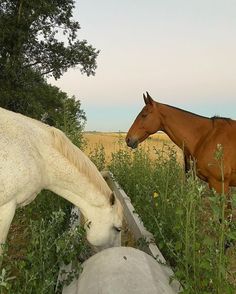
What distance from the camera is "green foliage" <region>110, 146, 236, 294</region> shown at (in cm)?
257

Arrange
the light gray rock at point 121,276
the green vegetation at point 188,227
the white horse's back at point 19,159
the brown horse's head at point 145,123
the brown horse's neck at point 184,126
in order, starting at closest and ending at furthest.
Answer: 1. the light gray rock at point 121,276
2. the green vegetation at point 188,227
3. the white horse's back at point 19,159
4. the brown horse's neck at point 184,126
5. the brown horse's head at point 145,123

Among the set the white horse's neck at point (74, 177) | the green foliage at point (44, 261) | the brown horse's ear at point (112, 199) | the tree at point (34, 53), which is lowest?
the green foliage at point (44, 261)

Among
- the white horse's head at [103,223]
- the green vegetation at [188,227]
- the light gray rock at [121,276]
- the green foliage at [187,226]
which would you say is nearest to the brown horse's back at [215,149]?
the green vegetation at [188,227]

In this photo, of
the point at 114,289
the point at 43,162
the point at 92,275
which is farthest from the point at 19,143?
the point at 114,289

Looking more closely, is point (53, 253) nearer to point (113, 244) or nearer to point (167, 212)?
point (113, 244)

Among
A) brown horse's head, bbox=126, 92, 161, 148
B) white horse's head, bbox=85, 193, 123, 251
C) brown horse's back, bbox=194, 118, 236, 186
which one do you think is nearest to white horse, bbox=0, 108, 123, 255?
white horse's head, bbox=85, 193, 123, 251

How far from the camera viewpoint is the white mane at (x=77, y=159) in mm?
3822

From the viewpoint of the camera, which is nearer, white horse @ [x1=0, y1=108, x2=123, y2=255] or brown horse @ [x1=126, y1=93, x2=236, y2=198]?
white horse @ [x1=0, y1=108, x2=123, y2=255]

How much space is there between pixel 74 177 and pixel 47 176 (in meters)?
0.24

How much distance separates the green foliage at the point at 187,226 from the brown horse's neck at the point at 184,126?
0.48 m

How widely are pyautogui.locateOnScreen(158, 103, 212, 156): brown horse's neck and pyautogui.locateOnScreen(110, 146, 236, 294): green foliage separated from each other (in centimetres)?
48

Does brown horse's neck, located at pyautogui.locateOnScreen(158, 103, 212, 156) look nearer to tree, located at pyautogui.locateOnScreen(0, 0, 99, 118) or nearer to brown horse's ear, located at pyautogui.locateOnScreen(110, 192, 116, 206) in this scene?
brown horse's ear, located at pyautogui.locateOnScreen(110, 192, 116, 206)

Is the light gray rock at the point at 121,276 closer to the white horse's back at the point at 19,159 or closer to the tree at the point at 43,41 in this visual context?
the white horse's back at the point at 19,159

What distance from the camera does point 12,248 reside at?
466 cm
